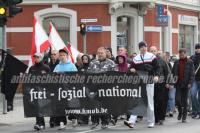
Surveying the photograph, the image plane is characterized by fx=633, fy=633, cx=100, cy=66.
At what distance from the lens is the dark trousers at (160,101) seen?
55.3 ft

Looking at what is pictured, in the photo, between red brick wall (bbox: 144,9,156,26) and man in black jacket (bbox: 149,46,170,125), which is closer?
man in black jacket (bbox: 149,46,170,125)

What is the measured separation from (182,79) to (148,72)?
6.03 feet

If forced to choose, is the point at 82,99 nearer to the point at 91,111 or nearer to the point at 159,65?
the point at 91,111

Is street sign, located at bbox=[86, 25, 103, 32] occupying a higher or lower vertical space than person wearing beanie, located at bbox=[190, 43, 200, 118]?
higher

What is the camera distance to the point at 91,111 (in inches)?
622

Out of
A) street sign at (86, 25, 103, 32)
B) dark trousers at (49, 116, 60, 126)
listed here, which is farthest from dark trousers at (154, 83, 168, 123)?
street sign at (86, 25, 103, 32)

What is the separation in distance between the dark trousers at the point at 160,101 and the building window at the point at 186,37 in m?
19.8

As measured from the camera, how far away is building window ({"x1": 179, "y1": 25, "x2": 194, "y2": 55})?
36969 mm

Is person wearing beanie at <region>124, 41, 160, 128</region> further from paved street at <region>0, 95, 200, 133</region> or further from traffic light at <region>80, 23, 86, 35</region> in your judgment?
traffic light at <region>80, 23, 86, 35</region>

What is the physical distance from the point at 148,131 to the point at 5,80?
474cm

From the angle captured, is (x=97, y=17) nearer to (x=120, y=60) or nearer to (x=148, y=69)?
(x=120, y=60)

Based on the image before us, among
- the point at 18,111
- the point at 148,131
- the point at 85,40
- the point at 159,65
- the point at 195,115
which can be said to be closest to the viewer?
the point at 148,131

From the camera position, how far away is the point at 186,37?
37.8 meters

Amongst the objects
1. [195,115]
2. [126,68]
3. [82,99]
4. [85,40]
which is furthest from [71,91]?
[85,40]
